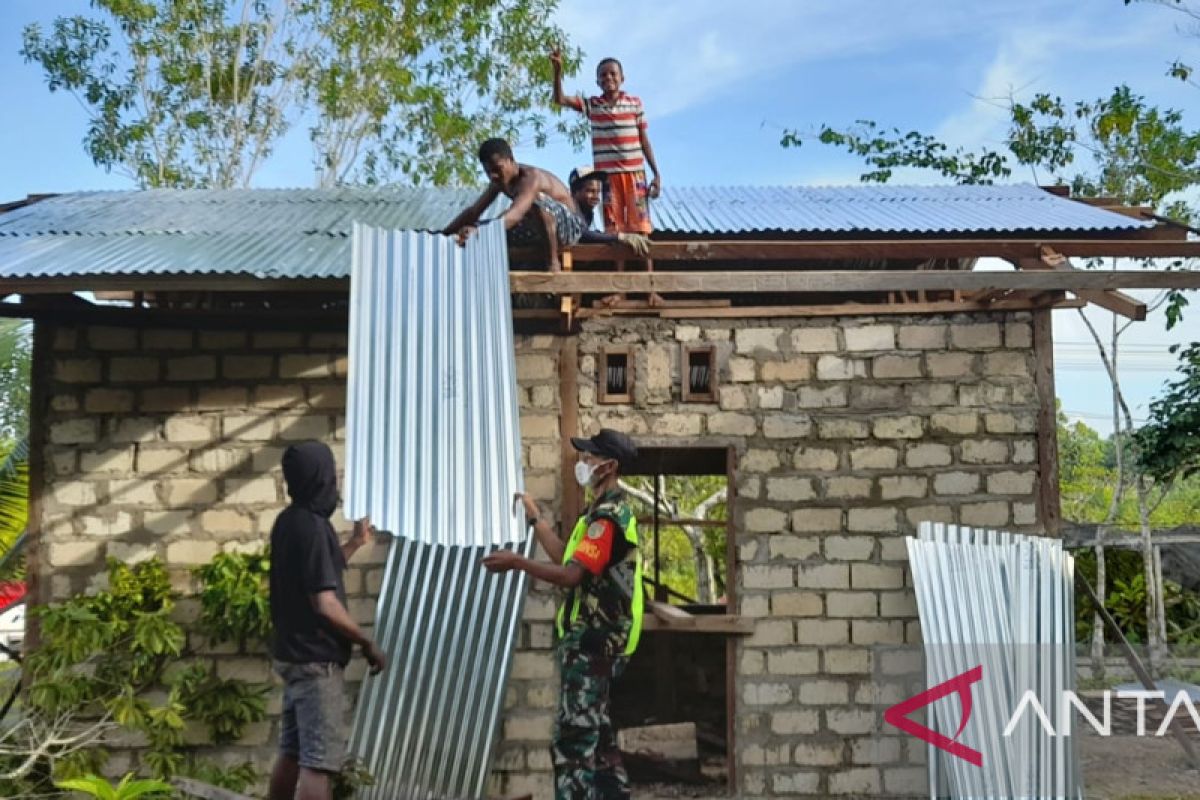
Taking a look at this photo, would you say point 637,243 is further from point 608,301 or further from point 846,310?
point 846,310

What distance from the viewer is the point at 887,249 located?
5.50 m

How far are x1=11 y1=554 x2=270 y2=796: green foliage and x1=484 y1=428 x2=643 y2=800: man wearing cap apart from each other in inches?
84.2

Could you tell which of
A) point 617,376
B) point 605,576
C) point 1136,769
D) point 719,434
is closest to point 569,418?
point 617,376

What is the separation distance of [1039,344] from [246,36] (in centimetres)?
1469

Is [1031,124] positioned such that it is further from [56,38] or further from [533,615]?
[56,38]

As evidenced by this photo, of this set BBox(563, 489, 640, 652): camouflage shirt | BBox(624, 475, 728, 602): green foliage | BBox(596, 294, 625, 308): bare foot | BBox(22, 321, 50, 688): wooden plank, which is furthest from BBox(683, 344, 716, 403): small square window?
BBox(624, 475, 728, 602): green foliage

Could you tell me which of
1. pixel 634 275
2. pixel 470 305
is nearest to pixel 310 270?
pixel 470 305

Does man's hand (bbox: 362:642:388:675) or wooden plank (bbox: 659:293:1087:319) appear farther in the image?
wooden plank (bbox: 659:293:1087:319)

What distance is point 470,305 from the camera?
4.57m

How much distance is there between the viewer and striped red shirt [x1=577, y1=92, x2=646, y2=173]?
672cm

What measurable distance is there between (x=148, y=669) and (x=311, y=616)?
97.9 inches

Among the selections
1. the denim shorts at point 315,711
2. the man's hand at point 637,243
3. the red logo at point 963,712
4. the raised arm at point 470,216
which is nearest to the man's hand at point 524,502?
the denim shorts at point 315,711

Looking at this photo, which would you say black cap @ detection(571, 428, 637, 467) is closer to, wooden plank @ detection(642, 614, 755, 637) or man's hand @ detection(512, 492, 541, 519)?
man's hand @ detection(512, 492, 541, 519)

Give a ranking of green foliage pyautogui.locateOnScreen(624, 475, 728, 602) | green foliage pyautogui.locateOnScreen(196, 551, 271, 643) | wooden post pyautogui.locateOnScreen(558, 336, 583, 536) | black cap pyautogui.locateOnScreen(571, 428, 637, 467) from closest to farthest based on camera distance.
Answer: black cap pyautogui.locateOnScreen(571, 428, 637, 467) → green foliage pyautogui.locateOnScreen(196, 551, 271, 643) → wooden post pyautogui.locateOnScreen(558, 336, 583, 536) → green foliage pyautogui.locateOnScreen(624, 475, 728, 602)
